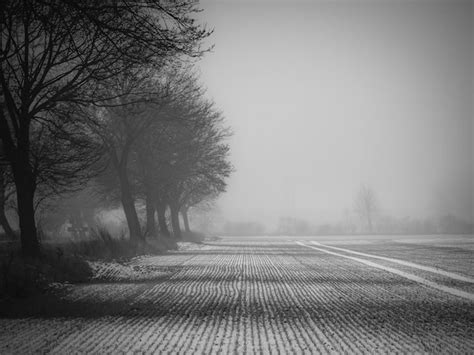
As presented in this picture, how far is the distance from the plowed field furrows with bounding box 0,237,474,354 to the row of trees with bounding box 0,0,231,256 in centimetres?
424

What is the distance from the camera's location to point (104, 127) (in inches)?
605

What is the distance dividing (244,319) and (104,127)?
1332 centimetres

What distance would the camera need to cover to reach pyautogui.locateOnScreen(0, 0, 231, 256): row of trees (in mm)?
8836

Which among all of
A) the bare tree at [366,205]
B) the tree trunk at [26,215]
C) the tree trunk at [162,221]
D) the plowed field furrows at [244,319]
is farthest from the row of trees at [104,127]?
the bare tree at [366,205]

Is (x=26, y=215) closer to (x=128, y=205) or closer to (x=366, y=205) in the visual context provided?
(x=128, y=205)

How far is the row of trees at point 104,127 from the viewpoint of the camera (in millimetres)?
8836

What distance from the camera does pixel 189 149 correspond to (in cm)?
2019

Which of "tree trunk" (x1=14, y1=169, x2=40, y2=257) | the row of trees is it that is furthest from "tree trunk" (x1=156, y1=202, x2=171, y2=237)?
"tree trunk" (x1=14, y1=169, x2=40, y2=257)

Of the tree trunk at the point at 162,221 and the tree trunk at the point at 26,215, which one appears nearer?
the tree trunk at the point at 26,215

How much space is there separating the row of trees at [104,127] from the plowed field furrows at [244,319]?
13.9 feet

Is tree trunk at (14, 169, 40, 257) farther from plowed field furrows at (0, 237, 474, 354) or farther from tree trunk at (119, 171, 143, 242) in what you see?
tree trunk at (119, 171, 143, 242)

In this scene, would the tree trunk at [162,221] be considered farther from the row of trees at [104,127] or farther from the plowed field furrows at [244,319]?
the plowed field furrows at [244,319]

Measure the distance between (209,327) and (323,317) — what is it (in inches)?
50.8

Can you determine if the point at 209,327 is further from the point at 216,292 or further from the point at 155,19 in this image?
the point at 155,19
